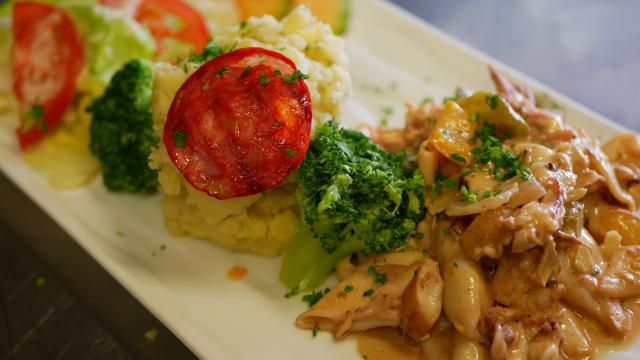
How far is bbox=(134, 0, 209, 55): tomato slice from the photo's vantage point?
4.61 metres

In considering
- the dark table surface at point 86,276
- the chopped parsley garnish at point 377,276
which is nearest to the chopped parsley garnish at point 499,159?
the chopped parsley garnish at point 377,276

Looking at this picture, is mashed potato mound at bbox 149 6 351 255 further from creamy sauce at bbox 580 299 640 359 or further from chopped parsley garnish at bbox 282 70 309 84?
creamy sauce at bbox 580 299 640 359

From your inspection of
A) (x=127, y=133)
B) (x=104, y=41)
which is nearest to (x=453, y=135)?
(x=127, y=133)

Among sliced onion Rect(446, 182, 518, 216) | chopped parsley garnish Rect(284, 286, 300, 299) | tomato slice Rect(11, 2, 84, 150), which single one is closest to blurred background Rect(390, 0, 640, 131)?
sliced onion Rect(446, 182, 518, 216)

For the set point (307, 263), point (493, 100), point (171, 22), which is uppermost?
point (493, 100)

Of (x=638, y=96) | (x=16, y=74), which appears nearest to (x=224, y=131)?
(x=16, y=74)

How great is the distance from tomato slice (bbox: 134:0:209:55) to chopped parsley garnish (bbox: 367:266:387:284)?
97.8 inches

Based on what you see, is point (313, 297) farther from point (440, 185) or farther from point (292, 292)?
point (440, 185)

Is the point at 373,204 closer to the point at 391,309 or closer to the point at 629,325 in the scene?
the point at 391,309

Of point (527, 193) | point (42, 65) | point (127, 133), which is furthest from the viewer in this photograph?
point (42, 65)

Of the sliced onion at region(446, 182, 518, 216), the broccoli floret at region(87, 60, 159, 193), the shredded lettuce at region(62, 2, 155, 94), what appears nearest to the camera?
the sliced onion at region(446, 182, 518, 216)

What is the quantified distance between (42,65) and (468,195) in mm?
3049

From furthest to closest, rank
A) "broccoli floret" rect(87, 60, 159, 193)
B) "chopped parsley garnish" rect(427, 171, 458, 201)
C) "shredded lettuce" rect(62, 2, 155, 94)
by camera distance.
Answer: "shredded lettuce" rect(62, 2, 155, 94) < "broccoli floret" rect(87, 60, 159, 193) < "chopped parsley garnish" rect(427, 171, 458, 201)

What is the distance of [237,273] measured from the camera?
10.8 ft
